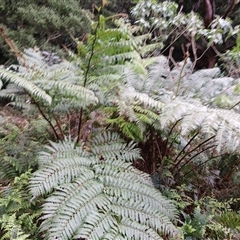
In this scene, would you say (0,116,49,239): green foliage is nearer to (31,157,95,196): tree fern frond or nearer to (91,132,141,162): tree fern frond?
(31,157,95,196): tree fern frond

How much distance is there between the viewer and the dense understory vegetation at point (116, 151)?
139 centimetres

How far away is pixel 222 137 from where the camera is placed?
1.52 meters

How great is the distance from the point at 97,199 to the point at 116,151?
Result: 0.35m

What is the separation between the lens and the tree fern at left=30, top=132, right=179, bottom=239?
131 cm

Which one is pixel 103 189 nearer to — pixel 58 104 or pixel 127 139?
pixel 127 139

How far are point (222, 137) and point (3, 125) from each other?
164 cm

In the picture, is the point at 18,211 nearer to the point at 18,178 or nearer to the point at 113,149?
the point at 18,178

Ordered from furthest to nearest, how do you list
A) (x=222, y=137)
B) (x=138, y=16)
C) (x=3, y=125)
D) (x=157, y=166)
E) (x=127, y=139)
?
(x=138, y=16)
(x=3, y=125)
(x=157, y=166)
(x=127, y=139)
(x=222, y=137)

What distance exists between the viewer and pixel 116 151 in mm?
1681

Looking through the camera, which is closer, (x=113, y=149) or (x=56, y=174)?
(x=56, y=174)

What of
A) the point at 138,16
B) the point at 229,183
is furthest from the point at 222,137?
the point at 138,16

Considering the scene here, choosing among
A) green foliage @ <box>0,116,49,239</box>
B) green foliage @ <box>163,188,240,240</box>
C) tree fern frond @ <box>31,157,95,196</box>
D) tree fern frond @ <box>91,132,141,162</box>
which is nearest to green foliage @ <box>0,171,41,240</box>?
green foliage @ <box>0,116,49,239</box>

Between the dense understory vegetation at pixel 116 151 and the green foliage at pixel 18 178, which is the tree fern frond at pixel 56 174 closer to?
the dense understory vegetation at pixel 116 151

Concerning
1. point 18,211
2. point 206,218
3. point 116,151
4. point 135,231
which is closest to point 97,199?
point 135,231
